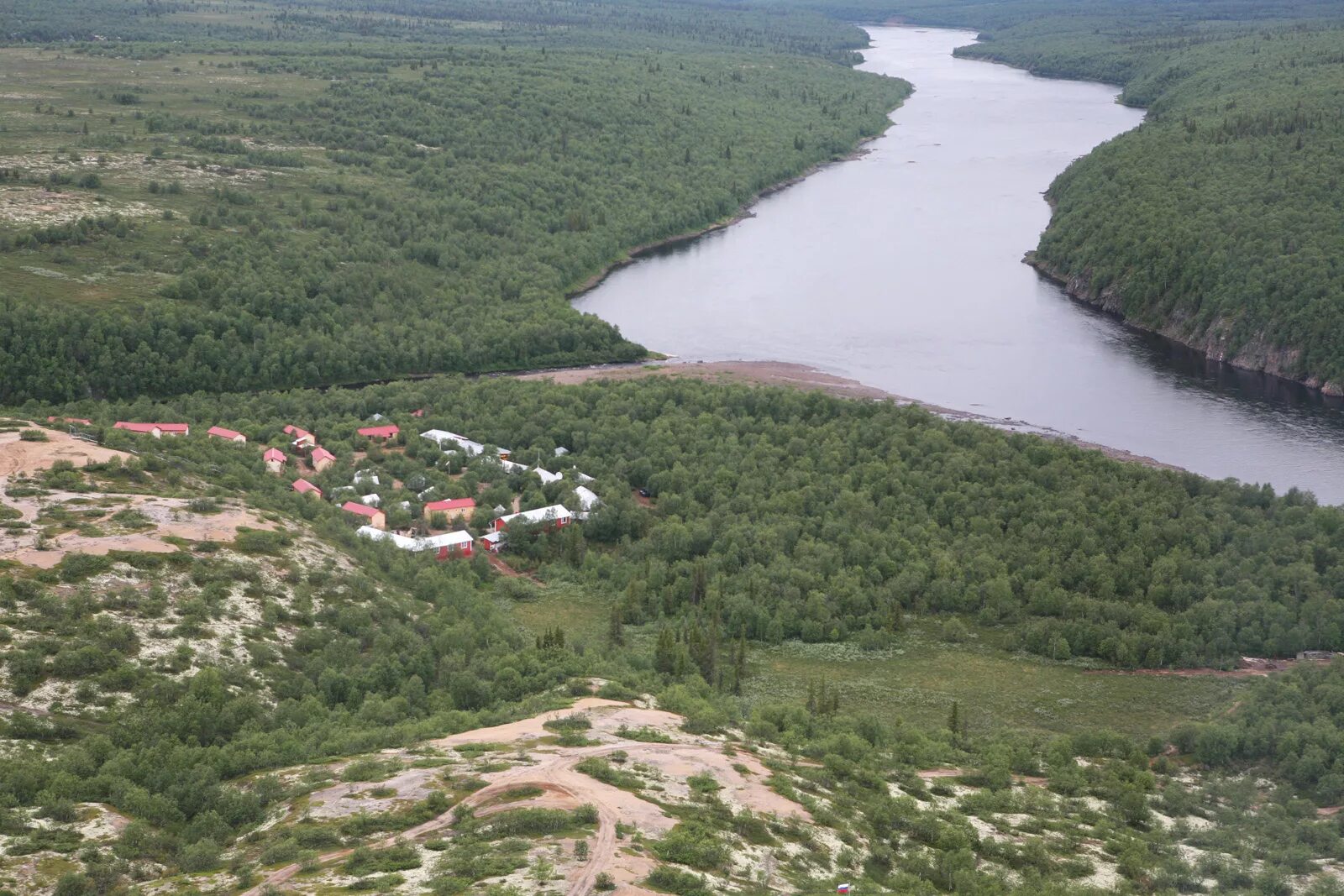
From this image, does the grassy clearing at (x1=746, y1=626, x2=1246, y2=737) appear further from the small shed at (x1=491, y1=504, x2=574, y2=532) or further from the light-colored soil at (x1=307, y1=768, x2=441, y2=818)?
the light-colored soil at (x1=307, y1=768, x2=441, y2=818)

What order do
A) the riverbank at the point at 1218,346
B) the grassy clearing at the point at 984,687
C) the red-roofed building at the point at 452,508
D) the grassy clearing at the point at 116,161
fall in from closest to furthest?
the grassy clearing at the point at 984,687 < the red-roofed building at the point at 452,508 < the riverbank at the point at 1218,346 < the grassy clearing at the point at 116,161

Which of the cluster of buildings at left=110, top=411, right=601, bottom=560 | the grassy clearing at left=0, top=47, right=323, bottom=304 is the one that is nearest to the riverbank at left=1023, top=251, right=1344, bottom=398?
the cluster of buildings at left=110, top=411, right=601, bottom=560

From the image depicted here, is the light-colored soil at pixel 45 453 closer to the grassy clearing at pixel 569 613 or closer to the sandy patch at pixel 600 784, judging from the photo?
the grassy clearing at pixel 569 613

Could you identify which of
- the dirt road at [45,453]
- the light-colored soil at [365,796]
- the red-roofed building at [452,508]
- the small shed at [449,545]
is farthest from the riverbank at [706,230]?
the light-colored soil at [365,796]

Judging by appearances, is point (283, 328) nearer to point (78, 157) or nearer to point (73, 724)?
point (78, 157)

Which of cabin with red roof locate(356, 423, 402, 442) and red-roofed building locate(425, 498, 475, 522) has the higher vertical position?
cabin with red roof locate(356, 423, 402, 442)

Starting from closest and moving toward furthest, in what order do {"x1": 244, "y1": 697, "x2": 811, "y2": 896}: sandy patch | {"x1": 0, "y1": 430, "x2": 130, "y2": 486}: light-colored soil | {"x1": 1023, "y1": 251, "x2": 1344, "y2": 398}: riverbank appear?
{"x1": 244, "y1": 697, "x2": 811, "y2": 896}: sandy patch
{"x1": 0, "y1": 430, "x2": 130, "y2": 486}: light-colored soil
{"x1": 1023, "y1": 251, "x2": 1344, "y2": 398}: riverbank

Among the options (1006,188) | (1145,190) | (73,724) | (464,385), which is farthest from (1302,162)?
(73,724)

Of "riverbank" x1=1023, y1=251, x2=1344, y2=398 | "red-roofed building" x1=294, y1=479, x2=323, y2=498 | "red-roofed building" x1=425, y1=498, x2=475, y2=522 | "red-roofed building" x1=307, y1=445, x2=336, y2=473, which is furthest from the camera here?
"riverbank" x1=1023, y1=251, x2=1344, y2=398
